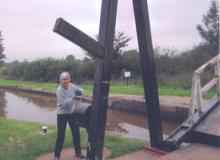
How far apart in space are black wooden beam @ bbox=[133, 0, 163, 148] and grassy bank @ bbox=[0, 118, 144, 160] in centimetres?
65

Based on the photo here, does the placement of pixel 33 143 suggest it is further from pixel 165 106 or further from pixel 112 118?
pixel 165 106

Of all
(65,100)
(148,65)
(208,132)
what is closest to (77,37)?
(65,100)

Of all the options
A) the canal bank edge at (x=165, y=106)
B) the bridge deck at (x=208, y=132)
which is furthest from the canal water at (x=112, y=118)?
the bridge deck at (x=208, y=132)

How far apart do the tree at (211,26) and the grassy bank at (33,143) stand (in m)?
17.3

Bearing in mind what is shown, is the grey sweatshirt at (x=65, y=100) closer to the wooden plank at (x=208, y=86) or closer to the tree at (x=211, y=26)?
the wooden plank at (x=208, y=86)

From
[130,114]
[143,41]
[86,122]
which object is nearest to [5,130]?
[86,122]

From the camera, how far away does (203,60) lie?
21703mm

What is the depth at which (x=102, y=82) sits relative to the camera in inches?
175

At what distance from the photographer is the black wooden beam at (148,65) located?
17.7 feet

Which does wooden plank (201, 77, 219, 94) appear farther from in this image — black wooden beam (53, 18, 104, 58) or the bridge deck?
black wooden beam (53, 18, 104, 58)

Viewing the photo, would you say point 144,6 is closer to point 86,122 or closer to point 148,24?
point 148,24

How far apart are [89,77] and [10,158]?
23308 millimetres

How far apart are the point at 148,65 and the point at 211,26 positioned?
19.7 metres

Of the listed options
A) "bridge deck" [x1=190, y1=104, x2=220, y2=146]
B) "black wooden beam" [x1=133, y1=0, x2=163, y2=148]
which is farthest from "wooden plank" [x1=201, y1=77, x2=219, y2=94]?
"black wooden beam" [x1=133, y1=0, x2=163, y2=148]
